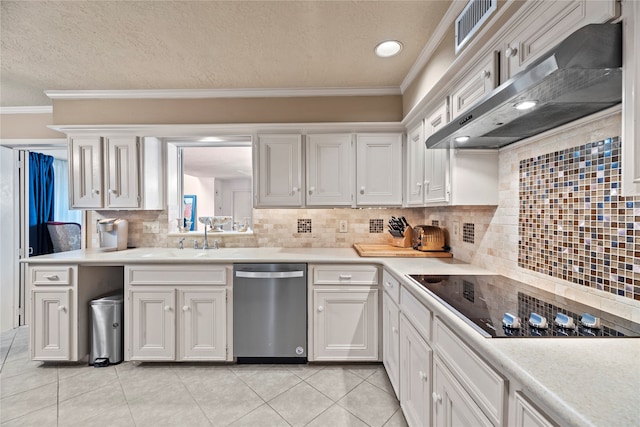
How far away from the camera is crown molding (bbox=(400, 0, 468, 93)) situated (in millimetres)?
1551

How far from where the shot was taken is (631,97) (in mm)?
736

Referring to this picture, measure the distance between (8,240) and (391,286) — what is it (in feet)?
13.2

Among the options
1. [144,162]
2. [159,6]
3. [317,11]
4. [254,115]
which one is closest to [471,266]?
[317,11]

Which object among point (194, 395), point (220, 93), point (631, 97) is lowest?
point (194, 395)

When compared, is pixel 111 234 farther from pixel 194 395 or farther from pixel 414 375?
pixel 414 375

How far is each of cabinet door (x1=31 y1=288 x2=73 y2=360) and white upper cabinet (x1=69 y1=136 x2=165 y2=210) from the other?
2.70 ft

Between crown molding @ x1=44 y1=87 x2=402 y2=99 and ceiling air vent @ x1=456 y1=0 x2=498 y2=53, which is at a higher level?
crown molding @ x1=44 y1=87 x2=402 y2=99

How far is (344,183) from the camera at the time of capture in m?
2.57

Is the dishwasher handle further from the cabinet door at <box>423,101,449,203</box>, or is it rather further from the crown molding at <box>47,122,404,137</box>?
the crown molding at <box>47,122,404,137</box>

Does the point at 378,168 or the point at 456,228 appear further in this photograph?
the point at 378,168

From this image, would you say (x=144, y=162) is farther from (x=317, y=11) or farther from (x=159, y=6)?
(x=317, y=11)

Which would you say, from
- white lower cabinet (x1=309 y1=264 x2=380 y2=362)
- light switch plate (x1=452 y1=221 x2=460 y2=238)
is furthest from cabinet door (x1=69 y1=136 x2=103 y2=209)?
light switch plate (x1=452 y1=221 x2=460 y2=238)

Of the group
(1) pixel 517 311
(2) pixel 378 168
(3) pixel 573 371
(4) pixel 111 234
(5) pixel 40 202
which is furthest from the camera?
(5) pixel 40 202

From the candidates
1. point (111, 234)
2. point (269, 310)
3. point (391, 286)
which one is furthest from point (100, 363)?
point (391, 286)
